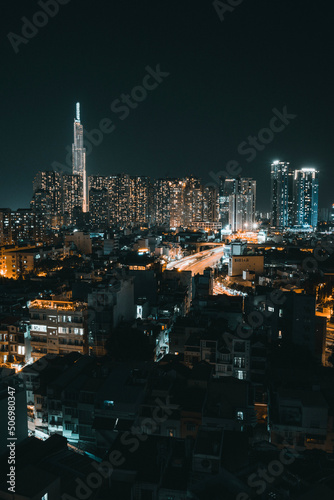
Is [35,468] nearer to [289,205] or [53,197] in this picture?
[53,197]

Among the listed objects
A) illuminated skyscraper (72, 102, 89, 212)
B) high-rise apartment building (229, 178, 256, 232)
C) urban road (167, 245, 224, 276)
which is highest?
illuminated skyscraper (72, 102, 89, 212)

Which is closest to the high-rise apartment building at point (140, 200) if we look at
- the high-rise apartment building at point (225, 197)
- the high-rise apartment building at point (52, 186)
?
the high-rise apartment building at point (52, 186)

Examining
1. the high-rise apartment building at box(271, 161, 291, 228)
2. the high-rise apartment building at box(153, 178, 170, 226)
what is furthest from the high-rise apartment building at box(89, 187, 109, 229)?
the high-rise apartment building at box(271, 161, 291, 228)

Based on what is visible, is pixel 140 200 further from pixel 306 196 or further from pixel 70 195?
pixel 306 196

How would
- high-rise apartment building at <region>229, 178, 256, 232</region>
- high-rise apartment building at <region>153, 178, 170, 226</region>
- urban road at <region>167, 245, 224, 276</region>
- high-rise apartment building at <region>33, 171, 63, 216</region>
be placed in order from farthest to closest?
high-rise apartment building at <region>153, 178, 170, 226</region> → high-rise apartment building at <region>33, 171, 63, 216</region> → high-rise apartment building at <region>229, 178, 256, 232</region> → urban road at <region>167, 245, 224, 276</region>

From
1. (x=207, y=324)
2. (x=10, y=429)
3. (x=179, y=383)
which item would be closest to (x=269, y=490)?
(x=179, y=383)

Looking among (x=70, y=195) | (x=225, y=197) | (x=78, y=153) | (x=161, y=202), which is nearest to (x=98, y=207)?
(x=70, y=195)

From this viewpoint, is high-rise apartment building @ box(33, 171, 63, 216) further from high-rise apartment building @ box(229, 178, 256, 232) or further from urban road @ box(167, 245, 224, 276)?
urban road @ box(167, 245, 224, 276)
